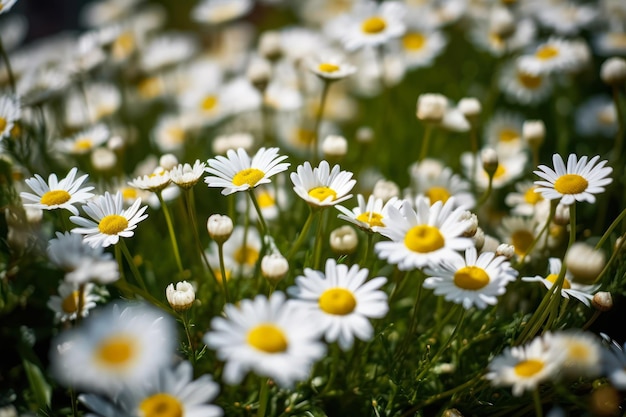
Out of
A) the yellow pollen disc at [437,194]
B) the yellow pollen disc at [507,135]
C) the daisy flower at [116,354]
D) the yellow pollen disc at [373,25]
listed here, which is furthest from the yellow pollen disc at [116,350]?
the yellow pollen disc at [507,135]

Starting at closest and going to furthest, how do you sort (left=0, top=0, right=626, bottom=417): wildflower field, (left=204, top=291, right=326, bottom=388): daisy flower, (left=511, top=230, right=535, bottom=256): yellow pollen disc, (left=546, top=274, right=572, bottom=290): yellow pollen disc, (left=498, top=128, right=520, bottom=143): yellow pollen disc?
(left=204, top=291, right=326, bottom=388): daisy flower < (left=0, top=0, right=626, bottom=417): wildflower field < (left=546, top=274, right=572, bottom=290): yellow pollen disc < (left=511, top=230, right=535, bottom=256): yellow pollen disc < (left=498, top=128, right=520, bottom=143): yellow pollen disc

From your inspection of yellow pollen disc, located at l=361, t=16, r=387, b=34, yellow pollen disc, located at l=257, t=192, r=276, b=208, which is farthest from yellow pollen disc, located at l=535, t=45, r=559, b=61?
yellow pollen disc, located at l=257, t=192, r=276, b=208

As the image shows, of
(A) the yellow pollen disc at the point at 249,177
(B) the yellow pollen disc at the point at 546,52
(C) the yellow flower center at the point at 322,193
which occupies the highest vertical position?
(A) the yellow pollen disc at the point at 249,177

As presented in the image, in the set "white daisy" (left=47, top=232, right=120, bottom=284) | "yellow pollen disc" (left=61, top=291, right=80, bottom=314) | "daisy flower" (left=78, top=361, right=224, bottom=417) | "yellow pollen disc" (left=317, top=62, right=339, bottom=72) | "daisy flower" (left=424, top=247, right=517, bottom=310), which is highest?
"white daisy" (left=47, top=232, right=120, bottom=284)

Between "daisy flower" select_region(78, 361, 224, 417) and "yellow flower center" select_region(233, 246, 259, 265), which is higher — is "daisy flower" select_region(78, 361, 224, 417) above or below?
→ above

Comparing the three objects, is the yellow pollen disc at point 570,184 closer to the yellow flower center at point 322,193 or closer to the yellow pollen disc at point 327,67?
the yellow flower center at point 322,193

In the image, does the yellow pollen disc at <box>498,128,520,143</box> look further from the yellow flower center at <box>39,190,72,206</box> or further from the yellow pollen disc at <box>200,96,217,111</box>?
the yellow flower center at <box>39,190,72,206</box>

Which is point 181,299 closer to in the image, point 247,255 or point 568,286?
point 247,255
